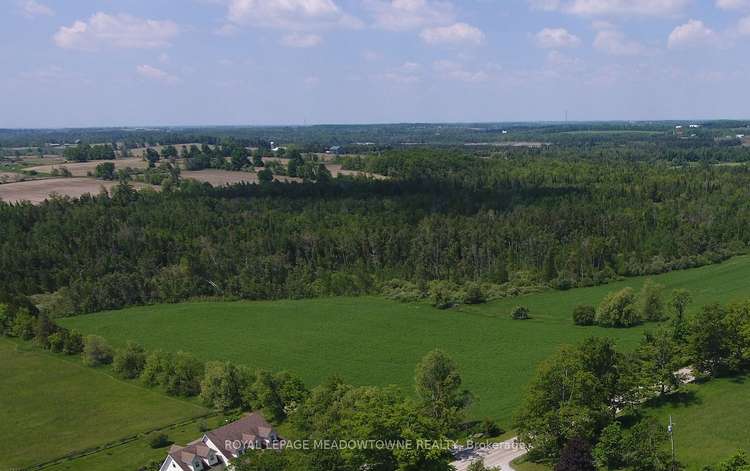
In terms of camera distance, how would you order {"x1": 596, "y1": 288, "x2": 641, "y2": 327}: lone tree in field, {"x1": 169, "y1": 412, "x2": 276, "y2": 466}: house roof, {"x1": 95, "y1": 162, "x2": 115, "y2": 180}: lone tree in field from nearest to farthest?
{"x1": 169, "y1": 412, "x2": 276, "y2": 466}: house roof < {"x1": 596, "y1": 288, "x2": 641, "y2": 327}: lone tree in field < {"x1": 95, "y1": 162, "x2": 115, "y2": 180}: lone tree in field

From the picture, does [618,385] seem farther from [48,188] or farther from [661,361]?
[48,188]

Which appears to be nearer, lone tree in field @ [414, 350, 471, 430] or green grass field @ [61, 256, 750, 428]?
lone tree in field @ [414, 350, 471, 430]

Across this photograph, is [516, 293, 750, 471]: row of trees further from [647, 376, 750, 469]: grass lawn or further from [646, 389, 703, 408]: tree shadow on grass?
[647, 376, 750, 469]: grass lawn

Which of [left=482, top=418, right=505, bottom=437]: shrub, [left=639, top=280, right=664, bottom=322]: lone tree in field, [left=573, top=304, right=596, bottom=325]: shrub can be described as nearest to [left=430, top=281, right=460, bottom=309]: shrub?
[left=573, top=304, right=596, bottom=325]: shrub

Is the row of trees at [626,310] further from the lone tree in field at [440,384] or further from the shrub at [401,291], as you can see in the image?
the lone tree in field at [440,384]

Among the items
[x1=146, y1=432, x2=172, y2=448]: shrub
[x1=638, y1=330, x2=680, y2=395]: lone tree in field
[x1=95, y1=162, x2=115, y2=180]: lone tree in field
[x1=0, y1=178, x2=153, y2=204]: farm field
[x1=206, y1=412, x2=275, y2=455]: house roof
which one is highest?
[x1=95, y1=162, x2=115, y2=180]: lone tree in field

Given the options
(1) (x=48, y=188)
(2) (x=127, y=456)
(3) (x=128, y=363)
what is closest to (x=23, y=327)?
(3) (x=128, y=363)

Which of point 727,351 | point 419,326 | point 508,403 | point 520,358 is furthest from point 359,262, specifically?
point 727,351
